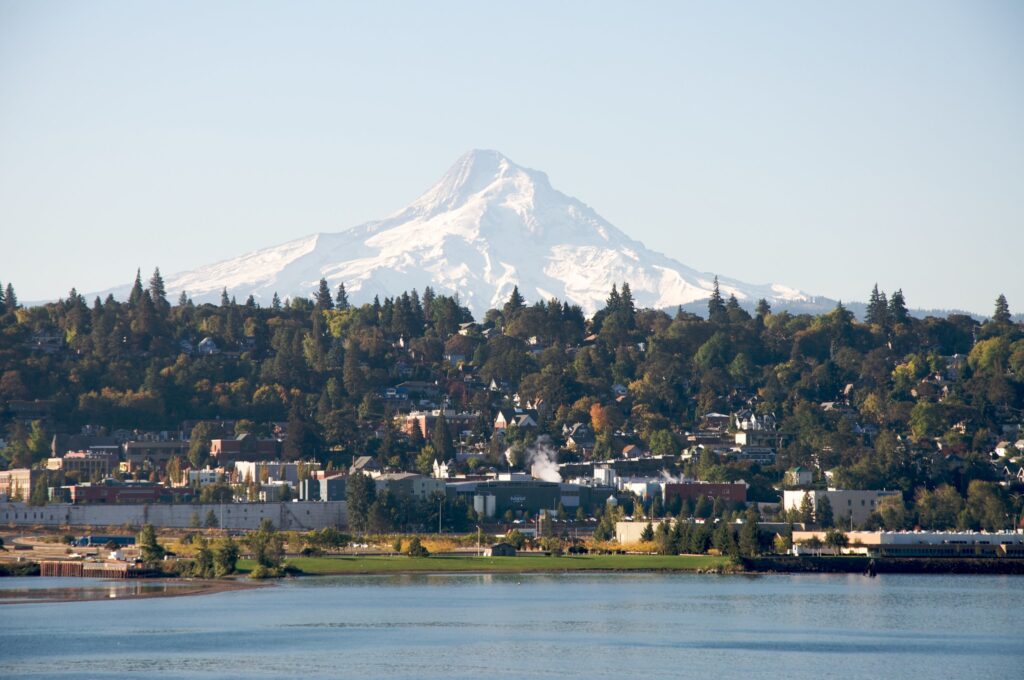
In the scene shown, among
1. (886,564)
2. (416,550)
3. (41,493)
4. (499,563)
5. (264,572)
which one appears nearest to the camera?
(264,572)

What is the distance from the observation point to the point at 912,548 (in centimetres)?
14662

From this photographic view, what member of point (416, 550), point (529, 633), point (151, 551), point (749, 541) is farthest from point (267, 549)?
point (529, 633)

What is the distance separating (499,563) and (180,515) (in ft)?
161

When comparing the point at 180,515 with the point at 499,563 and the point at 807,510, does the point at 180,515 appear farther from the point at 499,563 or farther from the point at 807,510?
the point at 807,510

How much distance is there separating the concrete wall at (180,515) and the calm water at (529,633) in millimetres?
61996

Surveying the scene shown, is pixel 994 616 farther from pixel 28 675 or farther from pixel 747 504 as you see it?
pixel 747 504

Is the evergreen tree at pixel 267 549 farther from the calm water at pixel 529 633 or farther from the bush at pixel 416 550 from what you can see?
the bush at pixel 416 550

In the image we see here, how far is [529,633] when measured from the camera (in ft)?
297

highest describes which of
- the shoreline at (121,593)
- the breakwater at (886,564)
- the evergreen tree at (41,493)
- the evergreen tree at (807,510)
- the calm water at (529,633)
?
the evergreen tree at (41,493)

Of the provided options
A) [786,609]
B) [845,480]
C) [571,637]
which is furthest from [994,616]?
[845,480]

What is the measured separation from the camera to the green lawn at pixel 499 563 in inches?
5364

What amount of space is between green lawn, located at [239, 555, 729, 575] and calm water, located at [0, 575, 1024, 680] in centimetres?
1515

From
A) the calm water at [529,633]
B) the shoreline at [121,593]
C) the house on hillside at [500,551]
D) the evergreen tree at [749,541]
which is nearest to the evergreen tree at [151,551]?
the shoreline at [121,593]

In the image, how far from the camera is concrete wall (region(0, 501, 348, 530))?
181 m
